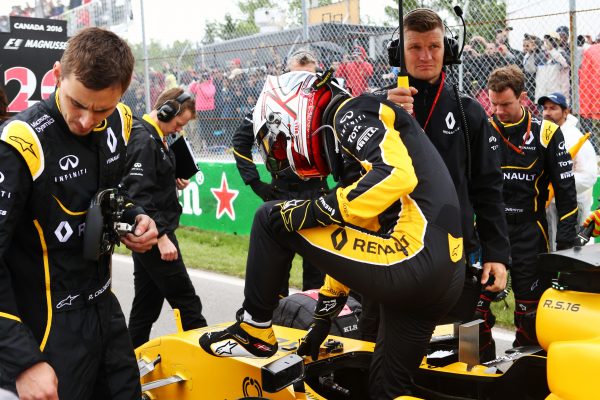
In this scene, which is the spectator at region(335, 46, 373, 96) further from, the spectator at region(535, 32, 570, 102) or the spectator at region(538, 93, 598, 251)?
the spectator at region(538, 93, 598, 251)

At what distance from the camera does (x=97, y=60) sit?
8.04 feet

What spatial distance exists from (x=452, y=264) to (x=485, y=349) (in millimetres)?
1615

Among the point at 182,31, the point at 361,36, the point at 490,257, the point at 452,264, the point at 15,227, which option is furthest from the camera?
the point at 182,31

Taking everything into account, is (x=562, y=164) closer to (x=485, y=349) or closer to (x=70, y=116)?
(x=485, y=349)

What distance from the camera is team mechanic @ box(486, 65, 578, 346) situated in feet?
16.9

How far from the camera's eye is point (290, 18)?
9828mm

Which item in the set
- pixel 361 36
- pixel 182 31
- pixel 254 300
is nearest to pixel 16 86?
pixel 182 31

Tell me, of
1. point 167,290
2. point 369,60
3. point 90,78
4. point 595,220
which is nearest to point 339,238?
point 90,78

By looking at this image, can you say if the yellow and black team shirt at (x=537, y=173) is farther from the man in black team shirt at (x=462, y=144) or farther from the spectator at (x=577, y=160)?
the man in black team shirt at (x=462, y=144)

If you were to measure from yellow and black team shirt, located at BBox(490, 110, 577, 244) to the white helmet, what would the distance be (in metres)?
2.43

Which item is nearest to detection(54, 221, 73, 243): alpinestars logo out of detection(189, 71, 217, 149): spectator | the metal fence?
the metal fence

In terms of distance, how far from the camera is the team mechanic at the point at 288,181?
20.1ft

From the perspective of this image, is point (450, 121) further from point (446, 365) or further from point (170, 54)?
point (170, 54)

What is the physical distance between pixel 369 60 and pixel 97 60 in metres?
6.58
